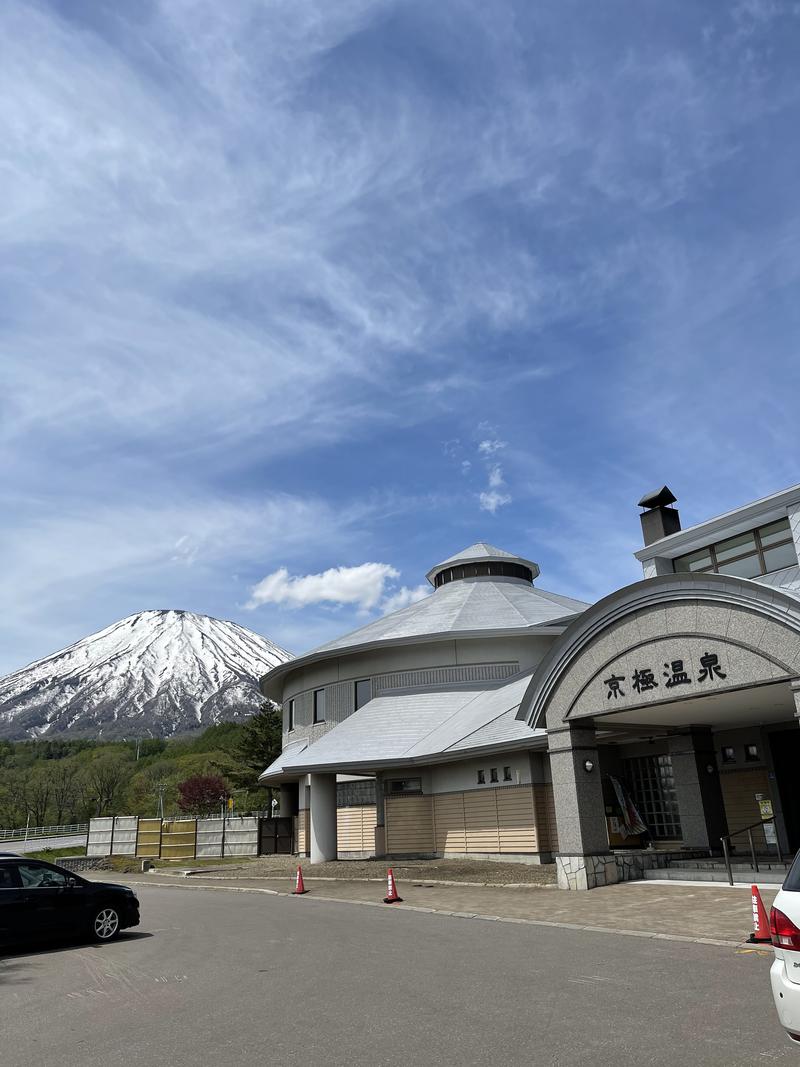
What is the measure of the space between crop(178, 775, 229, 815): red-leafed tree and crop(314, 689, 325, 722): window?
51817 millimetres

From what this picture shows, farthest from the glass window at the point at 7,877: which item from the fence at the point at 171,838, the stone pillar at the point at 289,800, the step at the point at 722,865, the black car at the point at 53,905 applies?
the stone pillar at the point at 289,800

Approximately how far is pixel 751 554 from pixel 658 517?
3.61m

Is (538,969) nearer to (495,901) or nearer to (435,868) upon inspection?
(495,901)

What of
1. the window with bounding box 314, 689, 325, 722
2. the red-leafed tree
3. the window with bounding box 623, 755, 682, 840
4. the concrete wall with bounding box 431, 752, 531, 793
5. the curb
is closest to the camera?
the curb

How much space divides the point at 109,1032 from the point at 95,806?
96.5 meters

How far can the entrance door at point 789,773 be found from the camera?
20438 mm

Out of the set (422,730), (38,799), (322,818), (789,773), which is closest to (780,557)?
(789,773)

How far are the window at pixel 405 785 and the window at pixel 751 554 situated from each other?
1233 centimetres

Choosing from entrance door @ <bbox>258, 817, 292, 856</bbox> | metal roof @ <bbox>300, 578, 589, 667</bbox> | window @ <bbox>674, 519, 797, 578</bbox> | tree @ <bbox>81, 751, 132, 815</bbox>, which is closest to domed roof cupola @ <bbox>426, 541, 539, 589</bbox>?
metal roof @ <bbox>300, 578, 589, 667</bbox>

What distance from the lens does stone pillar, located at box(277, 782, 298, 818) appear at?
43062 millimetres

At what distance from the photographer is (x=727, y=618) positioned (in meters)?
15.3

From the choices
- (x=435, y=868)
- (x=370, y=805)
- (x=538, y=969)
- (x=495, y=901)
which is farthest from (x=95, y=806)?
(x=538, y=969)

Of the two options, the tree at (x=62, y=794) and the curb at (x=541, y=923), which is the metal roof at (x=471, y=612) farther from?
the tree at (x=62, y=794)

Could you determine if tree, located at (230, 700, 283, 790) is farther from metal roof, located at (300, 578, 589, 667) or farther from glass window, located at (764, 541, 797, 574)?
glass window, located at (764, 541, 797, 574)
